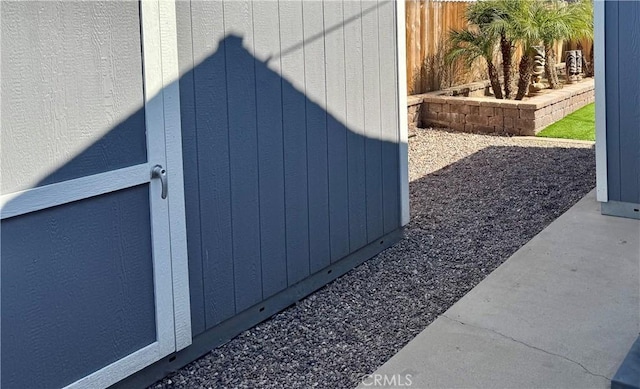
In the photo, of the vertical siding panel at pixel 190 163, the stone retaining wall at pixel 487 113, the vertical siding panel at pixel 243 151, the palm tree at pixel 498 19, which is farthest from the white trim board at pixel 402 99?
the palm tree at pixel 498 19

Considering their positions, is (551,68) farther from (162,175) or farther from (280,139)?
(162,175)

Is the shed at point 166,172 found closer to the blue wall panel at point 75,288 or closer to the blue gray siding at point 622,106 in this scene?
the blue wall panel at point 75,288

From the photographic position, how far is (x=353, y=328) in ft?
10.9

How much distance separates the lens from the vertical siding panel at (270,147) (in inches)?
127

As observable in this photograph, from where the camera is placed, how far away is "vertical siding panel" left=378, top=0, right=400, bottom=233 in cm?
425

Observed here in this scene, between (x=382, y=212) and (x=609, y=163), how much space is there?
1779 millimetres

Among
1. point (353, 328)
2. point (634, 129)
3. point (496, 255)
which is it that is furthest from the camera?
point (634, 129)

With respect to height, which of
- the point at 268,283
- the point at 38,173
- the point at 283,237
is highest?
the point at 38,173

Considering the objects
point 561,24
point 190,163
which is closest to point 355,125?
point 190,163

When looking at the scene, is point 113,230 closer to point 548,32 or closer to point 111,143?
point 111,143

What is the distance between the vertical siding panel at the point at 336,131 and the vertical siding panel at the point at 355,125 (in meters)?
0.06

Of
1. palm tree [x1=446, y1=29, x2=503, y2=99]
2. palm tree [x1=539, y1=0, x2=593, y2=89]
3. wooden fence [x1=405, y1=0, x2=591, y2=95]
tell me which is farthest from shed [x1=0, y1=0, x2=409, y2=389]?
palm tree [x1=539, y1=0, x2=593, y2=89]

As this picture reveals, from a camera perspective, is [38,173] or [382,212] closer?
[38,173]

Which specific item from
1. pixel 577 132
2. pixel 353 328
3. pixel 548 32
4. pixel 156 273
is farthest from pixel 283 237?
pixel 548 32
